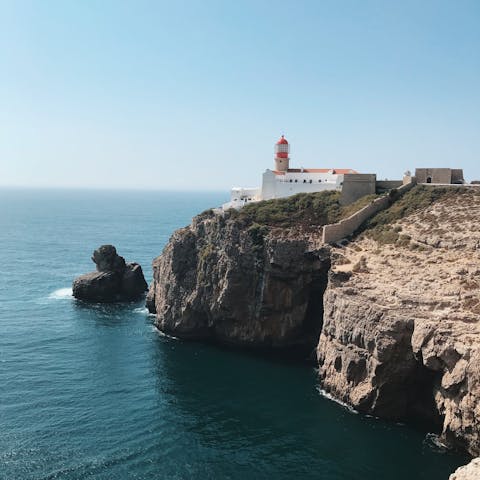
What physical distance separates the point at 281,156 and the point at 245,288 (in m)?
28.4

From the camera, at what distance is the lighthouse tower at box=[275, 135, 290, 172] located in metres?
83.1

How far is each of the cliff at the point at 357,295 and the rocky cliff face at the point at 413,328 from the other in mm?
94

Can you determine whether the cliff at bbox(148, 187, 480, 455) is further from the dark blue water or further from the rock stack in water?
the rock stack in water

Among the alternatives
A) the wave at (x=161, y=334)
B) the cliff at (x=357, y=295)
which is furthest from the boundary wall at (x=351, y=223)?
the wave at (x=161, y=334)

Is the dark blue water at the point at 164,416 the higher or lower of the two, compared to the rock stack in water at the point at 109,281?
lower

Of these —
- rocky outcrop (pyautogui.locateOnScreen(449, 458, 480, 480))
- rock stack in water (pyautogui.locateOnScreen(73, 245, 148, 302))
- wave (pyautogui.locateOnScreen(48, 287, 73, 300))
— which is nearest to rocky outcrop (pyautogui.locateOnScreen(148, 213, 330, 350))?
rock stack in water (pyautogui.locateOnScreen(73, 245, 148, 302))

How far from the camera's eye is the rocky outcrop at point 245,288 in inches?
2363

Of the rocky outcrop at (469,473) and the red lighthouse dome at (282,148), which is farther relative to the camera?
the red lighthouse dome at (282,148)

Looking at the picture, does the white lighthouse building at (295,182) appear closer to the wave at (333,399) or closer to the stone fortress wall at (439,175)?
the stone fortress wall at (439,175)

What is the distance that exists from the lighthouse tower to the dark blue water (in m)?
31.0

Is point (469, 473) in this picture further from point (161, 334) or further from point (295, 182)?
point (295, 182)

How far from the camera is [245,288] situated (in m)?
62.1

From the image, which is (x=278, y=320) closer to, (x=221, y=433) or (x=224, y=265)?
(x=224, y=265)

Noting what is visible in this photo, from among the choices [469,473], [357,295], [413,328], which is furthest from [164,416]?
[469,473]
